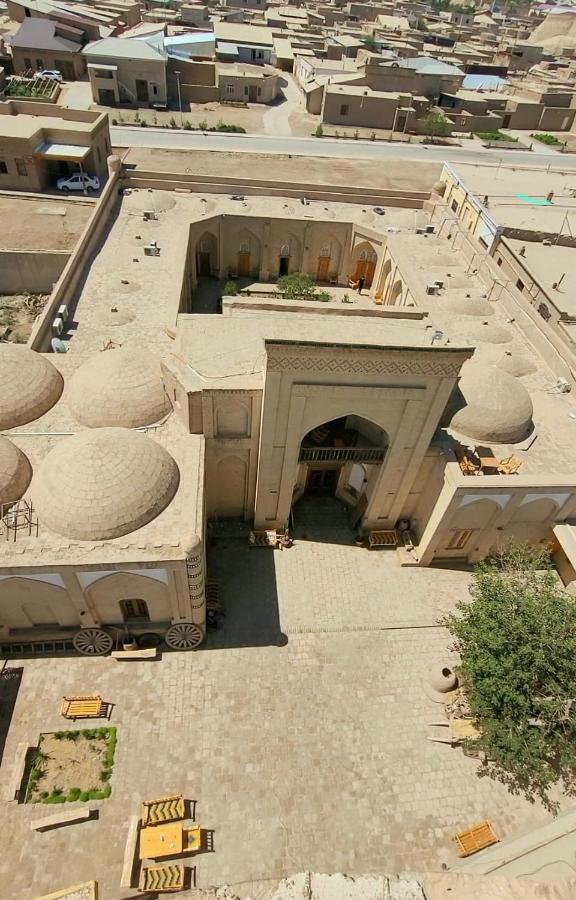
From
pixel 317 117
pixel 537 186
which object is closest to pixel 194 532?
pixel 537 186

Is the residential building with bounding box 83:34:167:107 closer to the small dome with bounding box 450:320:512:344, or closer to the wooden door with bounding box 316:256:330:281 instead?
the wooden door with bounding box 316:256:330:281

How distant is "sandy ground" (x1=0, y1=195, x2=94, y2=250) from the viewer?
31.1 m

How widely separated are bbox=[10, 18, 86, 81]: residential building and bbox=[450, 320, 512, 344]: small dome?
200 feet

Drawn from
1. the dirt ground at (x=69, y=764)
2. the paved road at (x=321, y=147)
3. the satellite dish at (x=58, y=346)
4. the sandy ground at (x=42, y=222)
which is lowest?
the dirt ground at (x=69, y=764)

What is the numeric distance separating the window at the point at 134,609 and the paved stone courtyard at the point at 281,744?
1.64 metres

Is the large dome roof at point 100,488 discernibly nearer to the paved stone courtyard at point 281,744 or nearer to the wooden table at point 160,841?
the paved stone courtyard at point 281,744

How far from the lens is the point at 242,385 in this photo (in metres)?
17.5

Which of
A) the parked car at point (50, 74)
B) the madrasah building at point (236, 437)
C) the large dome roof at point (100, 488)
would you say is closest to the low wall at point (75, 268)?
the madrasah building at point (236, 437)

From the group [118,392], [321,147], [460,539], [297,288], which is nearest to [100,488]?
[118,392]

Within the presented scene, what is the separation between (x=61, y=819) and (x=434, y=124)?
71736mm

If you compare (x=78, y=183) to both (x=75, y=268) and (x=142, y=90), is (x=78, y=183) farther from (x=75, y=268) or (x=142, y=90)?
(x=142, y=90)

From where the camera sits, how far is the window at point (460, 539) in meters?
20.3

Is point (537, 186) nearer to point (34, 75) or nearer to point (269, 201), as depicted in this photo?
point (269, 201)

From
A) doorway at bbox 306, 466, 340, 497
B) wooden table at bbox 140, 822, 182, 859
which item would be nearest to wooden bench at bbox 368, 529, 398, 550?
doorway at bbox 306, 466, 340, 497
